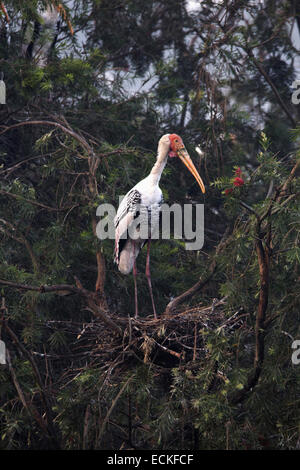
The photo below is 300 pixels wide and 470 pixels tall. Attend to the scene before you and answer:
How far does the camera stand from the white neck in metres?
6.21

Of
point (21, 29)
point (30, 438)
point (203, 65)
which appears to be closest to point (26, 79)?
point (21, 29)

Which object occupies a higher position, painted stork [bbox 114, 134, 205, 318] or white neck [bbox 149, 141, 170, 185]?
white neck [bbox 149, 141, 170, 185]

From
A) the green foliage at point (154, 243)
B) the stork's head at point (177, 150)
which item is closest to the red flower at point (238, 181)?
the green foliage at point (154, 243)

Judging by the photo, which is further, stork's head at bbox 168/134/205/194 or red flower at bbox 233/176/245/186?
stork's head at bbox 168/134/205/194

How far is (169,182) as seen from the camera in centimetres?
740

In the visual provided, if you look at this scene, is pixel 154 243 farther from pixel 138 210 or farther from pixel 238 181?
pixel 238 181

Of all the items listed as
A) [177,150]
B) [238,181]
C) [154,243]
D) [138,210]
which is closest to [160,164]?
[177,150]

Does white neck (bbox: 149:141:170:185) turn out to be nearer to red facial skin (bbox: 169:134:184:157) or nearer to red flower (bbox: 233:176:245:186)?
red facial skin (bbox: 169:134:184:157)

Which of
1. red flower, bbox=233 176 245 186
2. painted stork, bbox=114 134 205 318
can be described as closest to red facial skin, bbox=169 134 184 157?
painted stork, bbox=114 134 205 318

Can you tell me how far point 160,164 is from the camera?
248 inches

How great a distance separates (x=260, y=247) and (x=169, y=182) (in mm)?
3328

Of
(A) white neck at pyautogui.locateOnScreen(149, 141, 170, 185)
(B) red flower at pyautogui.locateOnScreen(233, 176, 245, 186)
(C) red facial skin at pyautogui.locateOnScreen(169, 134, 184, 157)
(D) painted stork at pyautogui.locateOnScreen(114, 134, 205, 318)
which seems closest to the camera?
(B) red flower at pyautogui.locateOnScreen(233, 176, 245, 186)

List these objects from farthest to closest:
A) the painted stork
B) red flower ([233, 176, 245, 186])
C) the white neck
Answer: the white neck < the painted stork < red flower ([233, 176, 245, 186])
